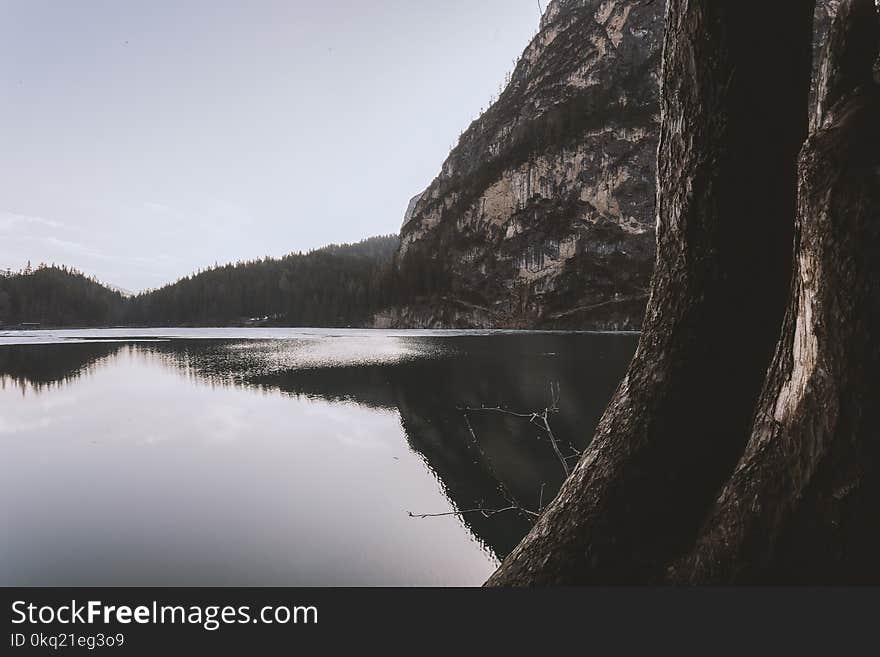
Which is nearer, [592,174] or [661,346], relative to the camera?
[661,346]

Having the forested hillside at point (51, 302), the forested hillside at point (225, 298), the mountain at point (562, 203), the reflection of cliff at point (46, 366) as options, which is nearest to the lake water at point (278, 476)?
the reflection of cliff at point (46, 366)

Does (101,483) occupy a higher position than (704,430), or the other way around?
(704,430)

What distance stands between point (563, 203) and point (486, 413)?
106236 mm

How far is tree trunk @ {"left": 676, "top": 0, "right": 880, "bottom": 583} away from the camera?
1.26 meters

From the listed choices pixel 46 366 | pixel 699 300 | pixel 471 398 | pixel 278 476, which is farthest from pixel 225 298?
pixel 699 300

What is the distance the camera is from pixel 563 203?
4444 inches

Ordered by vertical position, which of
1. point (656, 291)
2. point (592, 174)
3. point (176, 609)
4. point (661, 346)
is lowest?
point (176, 609)

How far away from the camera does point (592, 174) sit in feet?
359

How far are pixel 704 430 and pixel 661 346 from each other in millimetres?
404

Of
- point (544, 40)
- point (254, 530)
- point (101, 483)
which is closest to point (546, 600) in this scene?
point (254, 530)

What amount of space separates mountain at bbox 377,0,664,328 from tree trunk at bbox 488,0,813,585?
97455 mm

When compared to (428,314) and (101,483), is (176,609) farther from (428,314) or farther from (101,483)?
(428,314)

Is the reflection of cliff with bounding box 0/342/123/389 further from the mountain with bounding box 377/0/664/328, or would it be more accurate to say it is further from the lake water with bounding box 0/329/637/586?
the mountain with bounding box 377/0/664/328

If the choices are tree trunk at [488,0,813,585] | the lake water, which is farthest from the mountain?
tree trunk at [488,0,813,585]
